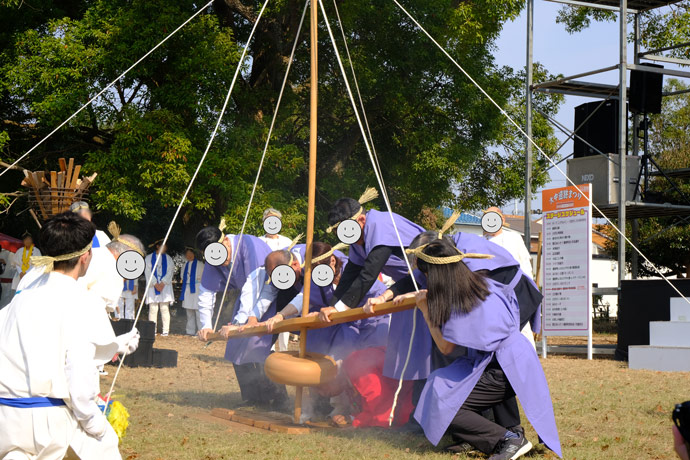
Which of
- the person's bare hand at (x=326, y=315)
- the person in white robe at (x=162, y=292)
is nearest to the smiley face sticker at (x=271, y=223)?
the person's bare hand at (x=326, y=315)

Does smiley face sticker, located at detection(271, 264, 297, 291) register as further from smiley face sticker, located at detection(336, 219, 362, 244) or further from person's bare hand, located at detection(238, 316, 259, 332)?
smiley face sticker, located at detection(336, 219, 362, 244)

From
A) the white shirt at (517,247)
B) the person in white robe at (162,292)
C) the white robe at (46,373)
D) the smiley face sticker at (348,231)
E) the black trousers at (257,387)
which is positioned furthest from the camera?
the person in white robe at (162,292)

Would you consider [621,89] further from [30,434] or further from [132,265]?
[30,434]

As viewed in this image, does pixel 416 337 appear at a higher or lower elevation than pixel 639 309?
lower

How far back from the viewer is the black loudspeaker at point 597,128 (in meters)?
14.9

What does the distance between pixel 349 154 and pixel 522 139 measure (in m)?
4.62

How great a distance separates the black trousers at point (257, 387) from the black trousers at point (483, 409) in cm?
262

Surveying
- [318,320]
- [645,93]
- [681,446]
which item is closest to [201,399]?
[318,320]

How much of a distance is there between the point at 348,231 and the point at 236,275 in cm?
211

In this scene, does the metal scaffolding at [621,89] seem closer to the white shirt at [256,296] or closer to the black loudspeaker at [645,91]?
the black loudspeaker at [645,91]

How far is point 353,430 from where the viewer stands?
19.7 ft

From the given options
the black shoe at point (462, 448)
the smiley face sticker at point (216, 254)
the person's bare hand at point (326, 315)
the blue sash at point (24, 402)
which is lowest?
the black shoe at point (462, 448)

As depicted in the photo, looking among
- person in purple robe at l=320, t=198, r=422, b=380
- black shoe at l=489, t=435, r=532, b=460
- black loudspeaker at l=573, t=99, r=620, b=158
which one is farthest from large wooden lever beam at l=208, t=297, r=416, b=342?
black loudspeaker at l=573, t=99, r=620, b=158

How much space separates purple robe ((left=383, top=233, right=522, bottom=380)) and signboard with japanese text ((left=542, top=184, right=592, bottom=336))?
20.3ft
